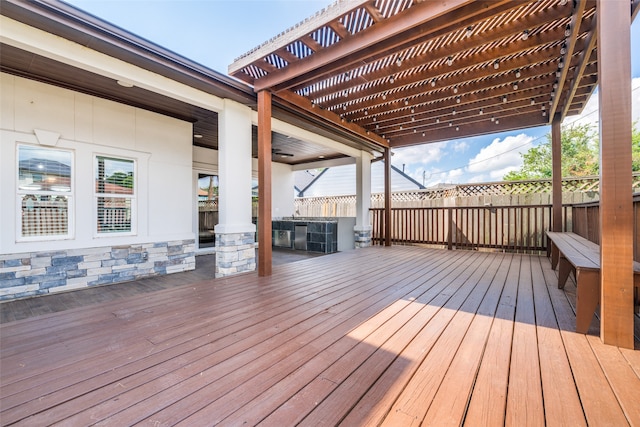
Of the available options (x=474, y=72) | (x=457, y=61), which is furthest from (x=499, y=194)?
(x=457, y=61)

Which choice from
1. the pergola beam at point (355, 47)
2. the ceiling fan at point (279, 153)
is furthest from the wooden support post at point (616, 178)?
the ceiling fan at point (279, 153)

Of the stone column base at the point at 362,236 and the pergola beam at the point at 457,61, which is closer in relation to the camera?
the pergola beam at the point at 457,61

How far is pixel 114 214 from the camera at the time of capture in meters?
4.30

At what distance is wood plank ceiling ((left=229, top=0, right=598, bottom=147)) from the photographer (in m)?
2.53

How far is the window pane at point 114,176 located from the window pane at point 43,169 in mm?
360

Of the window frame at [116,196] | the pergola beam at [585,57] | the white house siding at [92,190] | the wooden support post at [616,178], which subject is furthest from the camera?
the window frame at [116,196]

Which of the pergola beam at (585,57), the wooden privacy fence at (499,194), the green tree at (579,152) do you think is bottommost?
the wooden privacy fence at (499,194)

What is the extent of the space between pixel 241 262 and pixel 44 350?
7.94 ft

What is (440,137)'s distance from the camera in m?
6.30

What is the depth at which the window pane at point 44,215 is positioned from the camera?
11.6 feet

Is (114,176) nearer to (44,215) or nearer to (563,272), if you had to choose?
(44,215)

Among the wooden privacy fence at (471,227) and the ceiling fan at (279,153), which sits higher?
the ceiling fan at (279,153)

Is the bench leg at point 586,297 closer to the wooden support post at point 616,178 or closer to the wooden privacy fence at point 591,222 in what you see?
the wooden support post at point 616,178

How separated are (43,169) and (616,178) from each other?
6.06m
